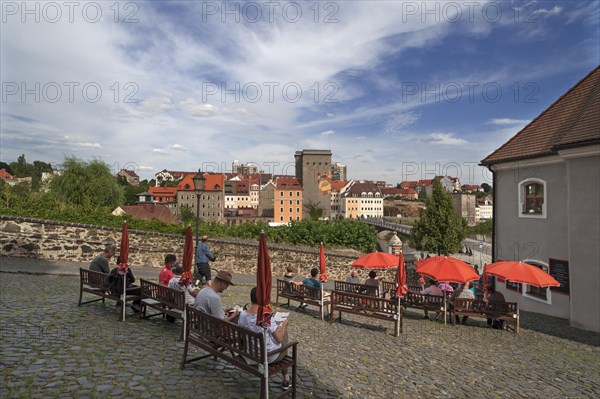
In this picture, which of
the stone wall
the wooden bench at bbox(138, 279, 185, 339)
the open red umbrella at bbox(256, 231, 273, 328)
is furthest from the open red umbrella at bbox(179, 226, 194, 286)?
the stone wall

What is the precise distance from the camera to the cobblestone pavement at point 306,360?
195 inches

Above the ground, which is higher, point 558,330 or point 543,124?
point 543,124

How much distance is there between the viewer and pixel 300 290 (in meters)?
11.4

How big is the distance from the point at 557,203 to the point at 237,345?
13.7 meters

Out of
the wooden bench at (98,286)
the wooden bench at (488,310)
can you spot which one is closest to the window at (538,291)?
the wooden bench at (488,310)

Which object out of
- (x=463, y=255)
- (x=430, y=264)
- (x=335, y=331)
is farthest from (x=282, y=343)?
(x=463, y=255)

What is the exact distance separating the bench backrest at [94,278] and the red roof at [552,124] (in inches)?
557

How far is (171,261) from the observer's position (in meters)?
8.63

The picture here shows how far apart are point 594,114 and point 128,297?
14.3m

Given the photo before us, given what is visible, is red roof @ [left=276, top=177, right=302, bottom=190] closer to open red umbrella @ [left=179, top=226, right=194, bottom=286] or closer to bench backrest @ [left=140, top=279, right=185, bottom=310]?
bench backrest @ [left=140, top=279, right=185, bottom=310]

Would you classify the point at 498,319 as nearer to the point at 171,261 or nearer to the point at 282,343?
the point at 282,343

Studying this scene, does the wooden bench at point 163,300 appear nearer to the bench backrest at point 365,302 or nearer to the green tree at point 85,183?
the bench backrest at point 365,302

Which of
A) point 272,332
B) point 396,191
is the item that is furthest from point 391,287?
point 396,191

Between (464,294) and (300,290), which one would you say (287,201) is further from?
(464,294)
